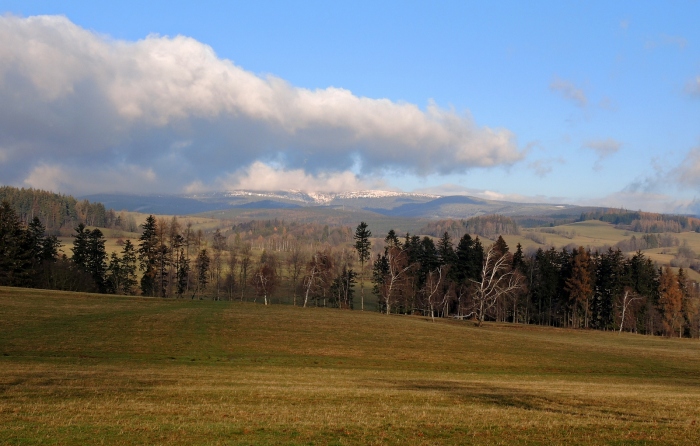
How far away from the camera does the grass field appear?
1686cm

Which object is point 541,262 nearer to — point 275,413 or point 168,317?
point 168,317

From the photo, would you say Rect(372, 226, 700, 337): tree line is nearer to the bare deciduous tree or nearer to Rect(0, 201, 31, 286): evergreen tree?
the bare deciduous tree

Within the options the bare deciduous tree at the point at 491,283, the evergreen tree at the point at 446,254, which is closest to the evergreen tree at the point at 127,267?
the evergreen tree at the point at 446,254

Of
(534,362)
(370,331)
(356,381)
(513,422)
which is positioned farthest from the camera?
(370,331)

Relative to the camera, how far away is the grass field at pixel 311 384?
664 inches

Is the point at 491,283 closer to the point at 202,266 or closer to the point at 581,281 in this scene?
the point at 581,281

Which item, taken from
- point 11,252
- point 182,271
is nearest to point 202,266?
point 182,271

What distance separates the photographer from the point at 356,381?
3070cm

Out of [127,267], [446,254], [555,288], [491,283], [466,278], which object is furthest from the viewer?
[127,267]

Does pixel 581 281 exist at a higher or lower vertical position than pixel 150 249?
lower

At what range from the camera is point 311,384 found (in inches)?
1121

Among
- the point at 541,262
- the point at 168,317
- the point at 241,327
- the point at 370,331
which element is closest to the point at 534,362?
the point at 370,331

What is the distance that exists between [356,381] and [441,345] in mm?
22303

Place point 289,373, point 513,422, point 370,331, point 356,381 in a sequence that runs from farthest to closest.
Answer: point 370,331, point 289,373, point 356,381, point 513,422
